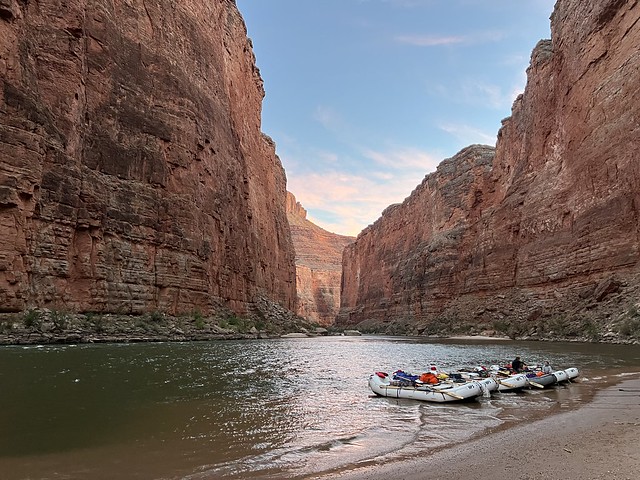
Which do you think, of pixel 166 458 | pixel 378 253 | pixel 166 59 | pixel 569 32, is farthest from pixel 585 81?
pixel 378 253

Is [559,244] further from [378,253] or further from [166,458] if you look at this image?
[378,253]

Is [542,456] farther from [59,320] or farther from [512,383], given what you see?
[59,320]

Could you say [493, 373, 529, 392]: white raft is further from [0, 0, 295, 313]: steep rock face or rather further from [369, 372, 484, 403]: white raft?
[0, 0, 295, 313]: steep rock face

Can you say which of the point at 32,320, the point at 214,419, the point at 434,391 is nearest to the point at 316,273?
the point at 32,320

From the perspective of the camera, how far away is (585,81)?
40.7 m

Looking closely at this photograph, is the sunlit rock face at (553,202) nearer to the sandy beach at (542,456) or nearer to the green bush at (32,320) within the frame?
the sandy beach at (542,456)

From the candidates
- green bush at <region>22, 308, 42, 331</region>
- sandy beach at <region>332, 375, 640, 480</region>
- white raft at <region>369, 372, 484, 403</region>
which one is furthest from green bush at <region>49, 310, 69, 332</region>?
sandy beach at <region>332, 375, 640, 480</region>

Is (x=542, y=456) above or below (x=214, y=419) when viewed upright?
above

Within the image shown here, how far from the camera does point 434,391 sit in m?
12.0

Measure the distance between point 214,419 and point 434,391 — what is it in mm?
5610

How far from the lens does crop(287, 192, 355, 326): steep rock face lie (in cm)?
14400

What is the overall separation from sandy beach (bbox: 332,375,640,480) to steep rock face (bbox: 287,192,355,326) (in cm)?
12018

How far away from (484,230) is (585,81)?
21.6 m

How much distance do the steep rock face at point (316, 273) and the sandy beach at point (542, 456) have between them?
120 metres
